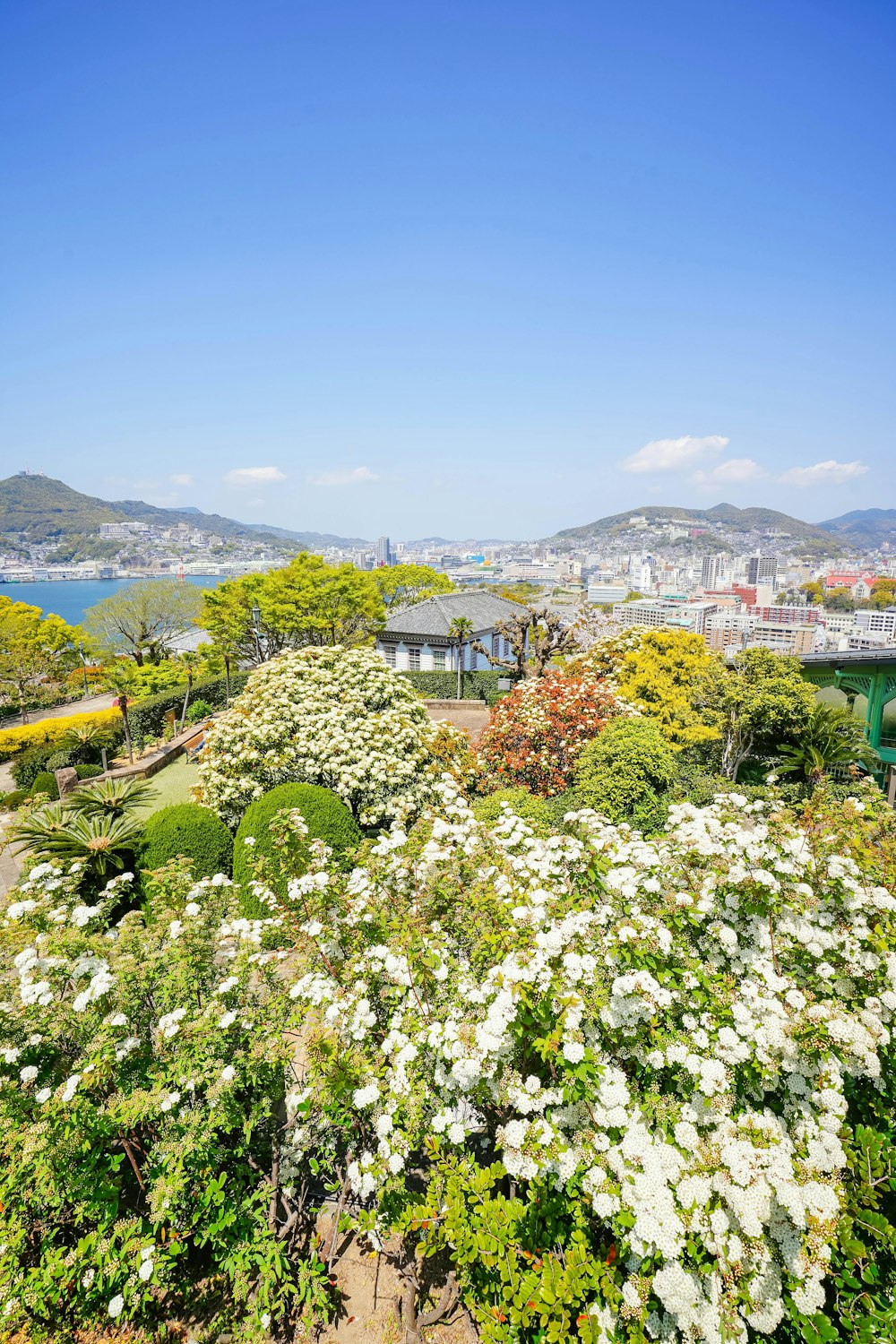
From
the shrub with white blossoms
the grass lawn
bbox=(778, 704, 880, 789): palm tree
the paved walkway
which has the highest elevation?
the shrub with white blossoms

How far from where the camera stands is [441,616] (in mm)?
32250

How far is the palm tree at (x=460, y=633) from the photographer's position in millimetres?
28109

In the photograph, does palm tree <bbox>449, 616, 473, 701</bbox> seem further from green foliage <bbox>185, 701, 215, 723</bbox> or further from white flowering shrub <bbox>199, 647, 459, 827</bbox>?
white flowering shrub <bbox>199, 647, 459, 827</bbox>

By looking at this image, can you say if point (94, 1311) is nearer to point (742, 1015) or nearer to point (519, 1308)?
point (519, 1308)

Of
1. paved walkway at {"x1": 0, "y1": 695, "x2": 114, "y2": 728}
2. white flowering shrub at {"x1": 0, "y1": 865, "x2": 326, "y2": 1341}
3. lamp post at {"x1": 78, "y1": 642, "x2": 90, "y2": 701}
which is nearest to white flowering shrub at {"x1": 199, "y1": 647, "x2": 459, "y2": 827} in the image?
white flowering shrub at {"x1": 0, "y1": 865, "x2": 326, "y2": 1341}

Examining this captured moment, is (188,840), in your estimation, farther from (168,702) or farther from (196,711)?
(196,711)

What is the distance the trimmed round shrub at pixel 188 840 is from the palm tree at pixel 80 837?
0.92ft

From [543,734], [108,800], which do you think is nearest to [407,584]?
[543,734]

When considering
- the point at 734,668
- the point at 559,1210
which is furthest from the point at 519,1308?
the point at 734,668

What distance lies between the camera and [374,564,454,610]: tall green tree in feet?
169

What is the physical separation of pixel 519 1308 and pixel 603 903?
2.32 m

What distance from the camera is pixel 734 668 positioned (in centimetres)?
1647

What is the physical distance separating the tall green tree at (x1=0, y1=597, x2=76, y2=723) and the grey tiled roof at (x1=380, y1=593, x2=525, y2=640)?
16.9 m

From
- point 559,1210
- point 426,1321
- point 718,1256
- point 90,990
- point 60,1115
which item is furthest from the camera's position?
point 426,1321
